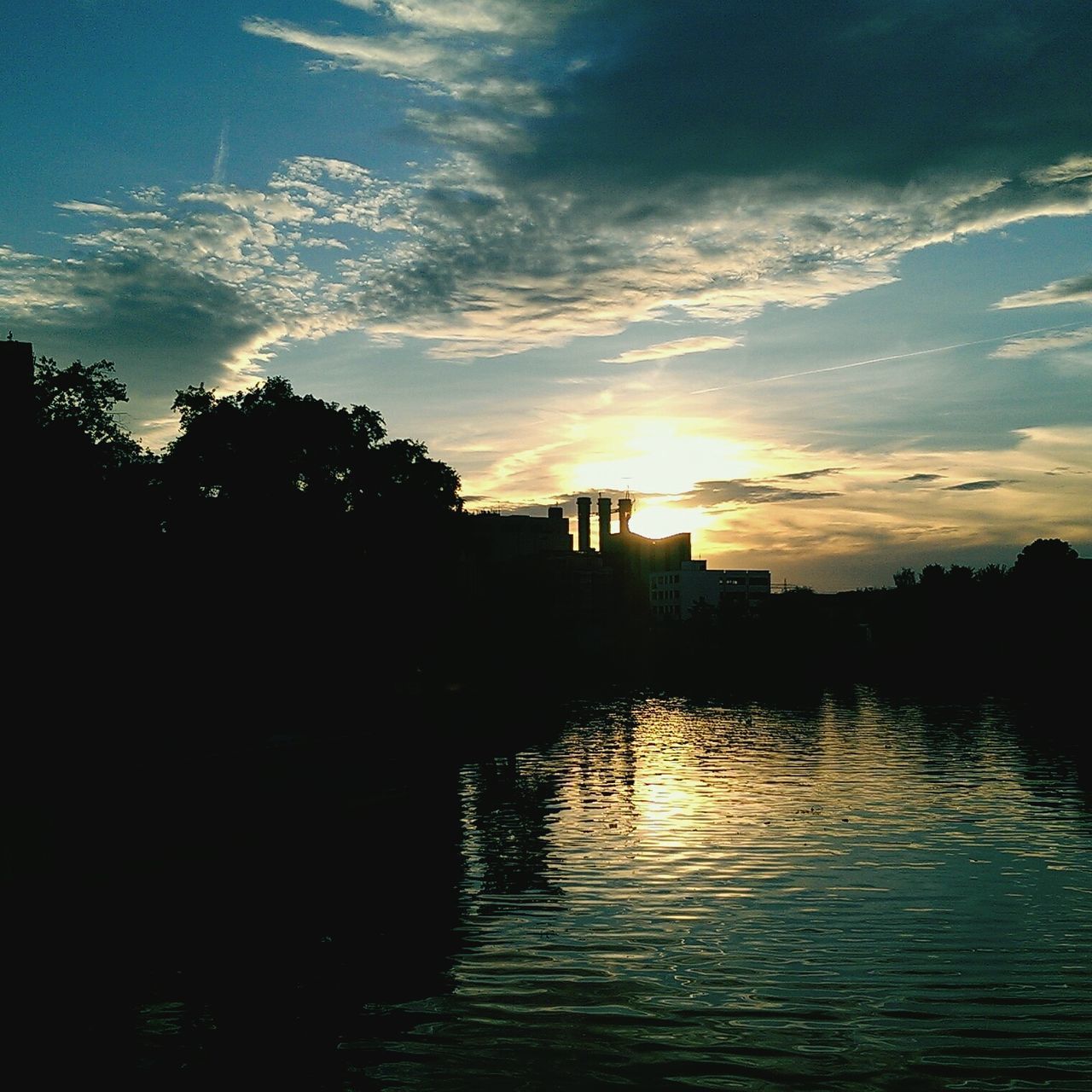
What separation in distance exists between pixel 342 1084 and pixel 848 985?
6.54 meters

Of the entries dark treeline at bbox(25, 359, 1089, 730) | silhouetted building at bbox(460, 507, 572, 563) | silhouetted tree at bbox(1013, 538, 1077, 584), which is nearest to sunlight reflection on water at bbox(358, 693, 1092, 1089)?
dark treeline at bbox(25, 359, 1089, 730)

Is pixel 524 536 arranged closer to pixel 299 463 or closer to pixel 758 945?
pixel 299 463

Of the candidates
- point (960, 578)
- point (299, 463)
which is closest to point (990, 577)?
point (960, 578)

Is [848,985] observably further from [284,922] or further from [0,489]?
[0,489]

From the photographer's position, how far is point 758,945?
1700 cm

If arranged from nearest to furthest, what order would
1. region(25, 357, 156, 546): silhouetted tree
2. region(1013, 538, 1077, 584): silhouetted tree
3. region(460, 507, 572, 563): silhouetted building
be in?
1. region(25, 357, 156, 546): silhouetted tree
2. region(1013, 538, 1077, 584): silhouetted tree
3. region(460, 507, 572, 563): silhouetted building

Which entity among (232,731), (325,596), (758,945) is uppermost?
(325,596)

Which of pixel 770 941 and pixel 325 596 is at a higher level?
pixel 325 596

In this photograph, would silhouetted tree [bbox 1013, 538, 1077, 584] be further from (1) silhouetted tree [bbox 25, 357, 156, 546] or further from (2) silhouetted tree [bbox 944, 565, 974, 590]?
(1) silhouetted tree [bbox 25, 357, 156, 546]

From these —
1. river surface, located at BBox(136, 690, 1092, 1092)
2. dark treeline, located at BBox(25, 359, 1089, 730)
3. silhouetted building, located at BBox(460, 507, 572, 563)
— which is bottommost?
river surface, located at BBox(136, 690, 1092, 1092)

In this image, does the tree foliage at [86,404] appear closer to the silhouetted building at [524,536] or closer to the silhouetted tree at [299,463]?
the silhouetted tree at [299,463]

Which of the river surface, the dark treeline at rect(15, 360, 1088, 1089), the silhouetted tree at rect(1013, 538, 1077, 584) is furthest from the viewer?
the silhouetted tree at rect(1013, 538, 1077, 584)

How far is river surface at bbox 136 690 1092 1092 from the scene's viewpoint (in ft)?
41.0

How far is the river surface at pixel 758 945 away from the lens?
1251 centimetres
